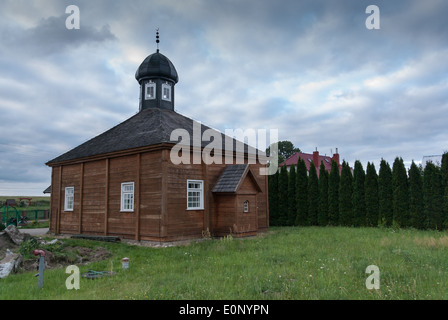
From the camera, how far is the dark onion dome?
18328mm

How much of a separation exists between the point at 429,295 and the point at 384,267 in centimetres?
187

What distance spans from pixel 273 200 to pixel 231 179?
7.20 meters

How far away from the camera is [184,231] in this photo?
12898 millimetres

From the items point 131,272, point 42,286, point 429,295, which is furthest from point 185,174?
point 429,295

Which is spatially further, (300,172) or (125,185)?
(300,172)

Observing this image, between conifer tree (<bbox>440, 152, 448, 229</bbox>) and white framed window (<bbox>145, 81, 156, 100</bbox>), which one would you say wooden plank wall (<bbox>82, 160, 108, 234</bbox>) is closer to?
white framed window (<bbox>145, 81, 156, 100</bbox>)

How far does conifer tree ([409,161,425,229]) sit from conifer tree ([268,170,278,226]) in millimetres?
7448

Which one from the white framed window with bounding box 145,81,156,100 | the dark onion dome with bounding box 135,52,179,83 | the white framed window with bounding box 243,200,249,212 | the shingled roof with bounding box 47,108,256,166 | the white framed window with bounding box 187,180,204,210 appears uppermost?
the dark onion dome with bounding box 135,52,179,83

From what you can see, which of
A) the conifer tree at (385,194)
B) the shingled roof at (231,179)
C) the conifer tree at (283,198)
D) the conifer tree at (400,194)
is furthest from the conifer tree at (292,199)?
the shingled roof at (231,179)

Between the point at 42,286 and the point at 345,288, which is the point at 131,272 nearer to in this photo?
the point at 42,286

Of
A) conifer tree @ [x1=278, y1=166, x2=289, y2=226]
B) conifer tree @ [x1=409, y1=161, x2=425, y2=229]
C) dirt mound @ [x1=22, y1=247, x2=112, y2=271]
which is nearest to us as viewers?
dirt mound @ [x1=22, y1=247, x2=112, y2=271]

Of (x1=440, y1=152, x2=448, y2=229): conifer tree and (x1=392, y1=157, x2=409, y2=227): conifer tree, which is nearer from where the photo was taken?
(x1=440, y1=152, x2=448, y2=229): conifer tree

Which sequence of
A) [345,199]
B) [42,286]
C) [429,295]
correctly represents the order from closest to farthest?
[429,295] → [42,286] → [345,199]

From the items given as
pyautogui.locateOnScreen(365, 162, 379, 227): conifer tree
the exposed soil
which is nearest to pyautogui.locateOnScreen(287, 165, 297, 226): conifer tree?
pyautogui.locateOnScreen(365, 162, 379, 227): conifer tree
